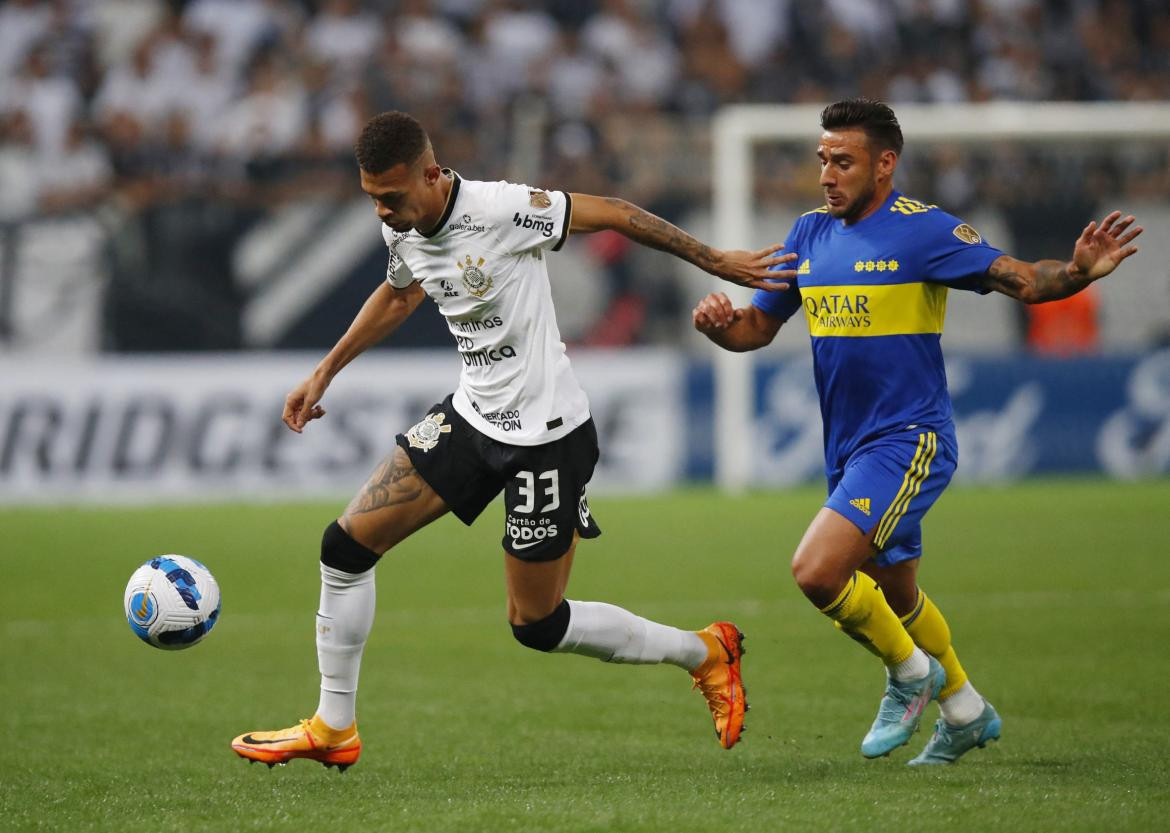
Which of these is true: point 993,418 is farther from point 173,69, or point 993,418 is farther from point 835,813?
point 835,813

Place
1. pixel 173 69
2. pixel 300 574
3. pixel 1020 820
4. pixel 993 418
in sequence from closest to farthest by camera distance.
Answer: pixel 1020 820 → pixel 300 574 → pixel 993 418 → pixel 173 69

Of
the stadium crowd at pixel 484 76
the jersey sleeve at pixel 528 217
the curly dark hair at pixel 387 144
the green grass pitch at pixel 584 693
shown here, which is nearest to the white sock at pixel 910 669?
the green grass pitch at pixel 584 693

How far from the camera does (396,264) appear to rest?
6.47 metres

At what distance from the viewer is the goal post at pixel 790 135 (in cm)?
1762

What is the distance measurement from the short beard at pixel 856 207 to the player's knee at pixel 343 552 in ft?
6.95

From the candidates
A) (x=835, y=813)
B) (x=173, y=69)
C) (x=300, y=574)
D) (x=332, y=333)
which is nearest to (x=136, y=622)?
(x=835, y=813)

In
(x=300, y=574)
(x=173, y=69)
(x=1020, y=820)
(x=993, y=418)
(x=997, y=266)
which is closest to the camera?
(x=1020, y=820)

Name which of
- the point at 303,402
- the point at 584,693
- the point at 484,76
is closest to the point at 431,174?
the point at 303,402

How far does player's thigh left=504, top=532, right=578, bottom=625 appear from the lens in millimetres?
6297

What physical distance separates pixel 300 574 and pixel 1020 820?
8.43 m

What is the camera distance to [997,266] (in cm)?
609

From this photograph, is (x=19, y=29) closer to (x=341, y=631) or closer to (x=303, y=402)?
(x=303, y=402)

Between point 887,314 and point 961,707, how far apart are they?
1488 millimetres

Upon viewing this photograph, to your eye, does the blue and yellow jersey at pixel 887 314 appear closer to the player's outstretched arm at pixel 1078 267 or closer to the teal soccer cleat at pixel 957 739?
the player's outstretched arm at pixel 1078 267
